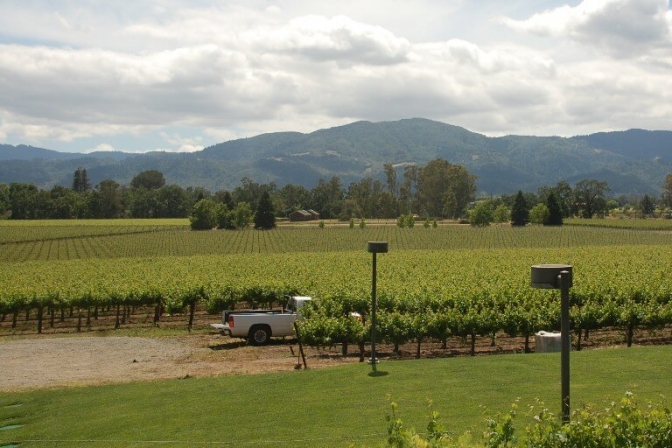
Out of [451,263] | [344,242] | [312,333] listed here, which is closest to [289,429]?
[312,333]

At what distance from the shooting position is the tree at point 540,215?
122 metres

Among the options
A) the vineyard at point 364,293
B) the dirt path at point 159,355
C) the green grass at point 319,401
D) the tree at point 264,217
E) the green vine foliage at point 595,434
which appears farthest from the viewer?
the tree at point 264,217

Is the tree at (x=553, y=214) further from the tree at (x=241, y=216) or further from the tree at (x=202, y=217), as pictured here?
the tree at (x=202, y=217)

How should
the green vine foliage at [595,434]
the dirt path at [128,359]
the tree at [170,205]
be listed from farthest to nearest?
the tree at [170,205]
the dirt path at [128,359]
the green vine foliage at [595,434]

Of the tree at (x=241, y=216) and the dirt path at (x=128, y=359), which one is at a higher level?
the tree at (x=241, y=216)

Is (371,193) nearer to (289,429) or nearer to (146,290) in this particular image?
(146,290)

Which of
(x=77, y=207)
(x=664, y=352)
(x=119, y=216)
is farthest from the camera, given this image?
(x=119, y=216)

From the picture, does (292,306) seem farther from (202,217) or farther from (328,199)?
(328,199)

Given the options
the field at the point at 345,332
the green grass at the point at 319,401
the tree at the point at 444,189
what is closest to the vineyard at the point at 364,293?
the field at the point at 345,332

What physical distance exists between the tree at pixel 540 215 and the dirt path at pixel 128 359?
101591 millimetres

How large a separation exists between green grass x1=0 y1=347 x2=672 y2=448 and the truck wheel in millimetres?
8893

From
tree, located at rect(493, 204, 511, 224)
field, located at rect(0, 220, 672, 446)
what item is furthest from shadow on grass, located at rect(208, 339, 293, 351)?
tree, located at rect(493, 204, 511, 224)

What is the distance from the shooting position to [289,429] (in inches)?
488

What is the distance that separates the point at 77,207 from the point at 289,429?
152740 millimetres
